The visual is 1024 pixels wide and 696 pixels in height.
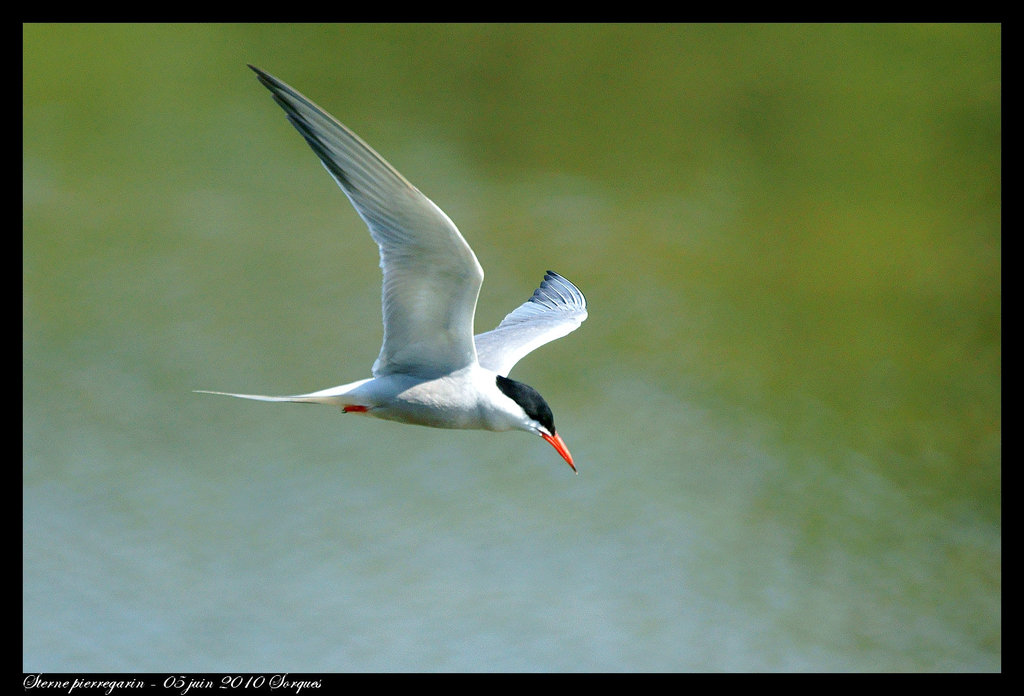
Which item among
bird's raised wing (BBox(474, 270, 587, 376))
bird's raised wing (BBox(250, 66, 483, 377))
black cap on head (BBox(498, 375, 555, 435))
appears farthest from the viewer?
bird's raised wing (BBox(474, 270, 587, 376))

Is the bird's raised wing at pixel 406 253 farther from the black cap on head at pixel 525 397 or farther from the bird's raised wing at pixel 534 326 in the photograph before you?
the bird's raised wing at pixel 534 326

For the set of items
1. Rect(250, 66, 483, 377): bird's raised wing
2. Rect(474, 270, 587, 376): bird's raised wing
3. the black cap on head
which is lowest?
Rect(474, 270, 587, 376): bird's raised wing

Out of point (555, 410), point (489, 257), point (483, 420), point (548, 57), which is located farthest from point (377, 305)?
point (483, 420)

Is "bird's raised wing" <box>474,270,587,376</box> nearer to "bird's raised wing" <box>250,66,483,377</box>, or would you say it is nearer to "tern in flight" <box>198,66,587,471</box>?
"tern in flight" <box>198,66,587,471</box>

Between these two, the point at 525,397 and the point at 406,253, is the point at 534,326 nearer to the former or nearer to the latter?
the point at 525,397

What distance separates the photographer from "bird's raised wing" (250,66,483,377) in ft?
8.60

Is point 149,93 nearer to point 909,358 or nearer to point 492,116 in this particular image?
point 492,116

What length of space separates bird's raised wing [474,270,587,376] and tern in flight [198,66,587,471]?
9cm

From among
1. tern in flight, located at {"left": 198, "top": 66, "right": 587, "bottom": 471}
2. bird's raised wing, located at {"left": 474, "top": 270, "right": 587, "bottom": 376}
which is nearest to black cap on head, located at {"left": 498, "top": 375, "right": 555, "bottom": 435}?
tern in flight, located at {"left": 198, "top": 66, "right": 587, "bottom": 471}

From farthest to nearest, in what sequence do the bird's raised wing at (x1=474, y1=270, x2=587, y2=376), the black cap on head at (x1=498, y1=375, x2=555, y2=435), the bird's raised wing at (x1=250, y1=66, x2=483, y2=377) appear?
the bird's raised wing at (x1=474, y1=270, x2=587, y2=376) < the black cap on head at (x1=498, y1=375, x2=555, y2=435) < the bird's raised wing at (x1=250, y1=66, x2=483, y2=377)

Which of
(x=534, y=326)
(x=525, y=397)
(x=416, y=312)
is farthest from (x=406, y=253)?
(x=534, y=326)

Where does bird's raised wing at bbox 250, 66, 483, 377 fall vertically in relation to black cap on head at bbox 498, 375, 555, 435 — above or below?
above

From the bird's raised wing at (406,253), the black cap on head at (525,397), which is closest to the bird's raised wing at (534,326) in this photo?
the black cap on head at (525,397)

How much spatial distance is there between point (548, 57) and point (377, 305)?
2.71 metres
